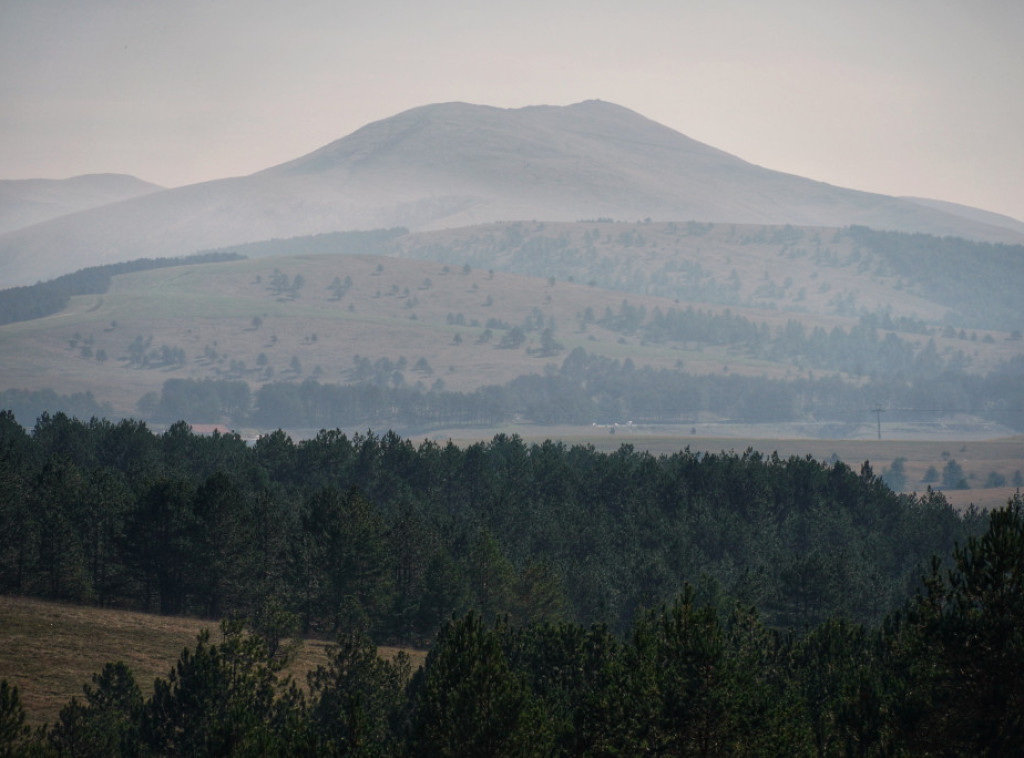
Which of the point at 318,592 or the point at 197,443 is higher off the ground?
the point at 197,443

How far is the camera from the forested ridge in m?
36.4

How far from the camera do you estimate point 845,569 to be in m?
88.2

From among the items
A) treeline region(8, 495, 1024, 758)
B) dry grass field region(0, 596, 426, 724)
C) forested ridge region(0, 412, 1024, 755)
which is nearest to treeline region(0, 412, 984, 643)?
forested ridge region(0, 412, 1024, 755)

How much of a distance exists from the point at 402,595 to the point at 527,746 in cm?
4988

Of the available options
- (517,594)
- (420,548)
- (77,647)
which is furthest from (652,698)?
(420,548)

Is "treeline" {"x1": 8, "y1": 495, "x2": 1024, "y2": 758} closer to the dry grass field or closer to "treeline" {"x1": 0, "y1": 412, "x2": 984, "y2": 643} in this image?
the dry grass field

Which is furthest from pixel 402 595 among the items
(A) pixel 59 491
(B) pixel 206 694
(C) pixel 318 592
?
(B) pixel 206 694

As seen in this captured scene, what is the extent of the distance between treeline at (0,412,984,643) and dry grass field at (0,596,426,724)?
13.6 ft

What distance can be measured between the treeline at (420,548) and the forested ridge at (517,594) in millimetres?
215

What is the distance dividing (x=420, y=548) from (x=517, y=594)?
1020cm

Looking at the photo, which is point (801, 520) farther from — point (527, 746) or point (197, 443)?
point (527, 746)

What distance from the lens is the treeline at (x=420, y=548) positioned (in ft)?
271

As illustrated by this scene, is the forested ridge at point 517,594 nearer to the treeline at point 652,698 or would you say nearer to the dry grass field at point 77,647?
the treeline at point 652,698

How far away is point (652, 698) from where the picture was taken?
37.8m
